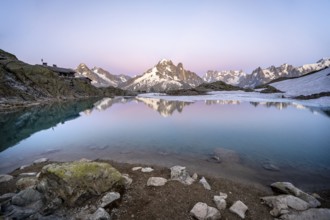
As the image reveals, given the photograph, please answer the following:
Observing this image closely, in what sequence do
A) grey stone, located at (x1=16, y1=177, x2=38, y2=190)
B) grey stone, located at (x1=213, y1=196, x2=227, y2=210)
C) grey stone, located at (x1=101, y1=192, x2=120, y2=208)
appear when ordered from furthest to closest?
grey stone, located at (x1=16, y1=177, x2=38, y2=190) < grey stone, located at (x1=213, y1=196, x2=227, y2=210) < grey stone, located at (x1=101, y1=192, x2=120, y2=208)

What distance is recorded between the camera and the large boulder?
10234 millimetres

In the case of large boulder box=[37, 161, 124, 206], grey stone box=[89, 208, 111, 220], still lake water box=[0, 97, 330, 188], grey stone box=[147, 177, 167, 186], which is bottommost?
still lake water box=[0, 97, 330, 188]

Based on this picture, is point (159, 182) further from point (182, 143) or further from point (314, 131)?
point (314, 131)

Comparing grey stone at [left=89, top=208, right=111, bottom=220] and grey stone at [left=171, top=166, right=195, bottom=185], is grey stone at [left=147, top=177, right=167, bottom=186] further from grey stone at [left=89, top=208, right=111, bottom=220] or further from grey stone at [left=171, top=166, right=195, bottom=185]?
grey stone at [left=89, top=208, right=111, bottom=220]

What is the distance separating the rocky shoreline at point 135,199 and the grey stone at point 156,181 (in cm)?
6

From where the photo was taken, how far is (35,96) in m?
82.3

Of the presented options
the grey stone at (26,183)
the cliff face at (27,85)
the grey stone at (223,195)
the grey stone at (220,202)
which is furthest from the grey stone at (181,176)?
the cliff face at (27,85)

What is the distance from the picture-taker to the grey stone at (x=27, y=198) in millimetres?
10044

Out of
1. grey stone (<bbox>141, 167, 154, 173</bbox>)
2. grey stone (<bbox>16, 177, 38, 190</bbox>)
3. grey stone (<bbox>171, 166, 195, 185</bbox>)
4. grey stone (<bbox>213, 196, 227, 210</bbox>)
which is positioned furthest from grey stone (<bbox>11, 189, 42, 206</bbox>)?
grey stone (<bbox>213, 196, 227, 210</bbox>)

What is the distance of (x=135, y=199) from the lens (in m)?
11.1

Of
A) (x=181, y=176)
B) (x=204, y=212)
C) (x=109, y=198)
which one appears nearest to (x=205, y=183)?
(x=181, y=176)

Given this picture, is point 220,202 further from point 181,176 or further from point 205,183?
point 181,176

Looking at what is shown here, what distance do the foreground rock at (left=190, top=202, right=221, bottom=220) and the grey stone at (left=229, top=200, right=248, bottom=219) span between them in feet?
3.20

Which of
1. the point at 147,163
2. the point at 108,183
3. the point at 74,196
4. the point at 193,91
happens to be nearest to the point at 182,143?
the point at 147,163
